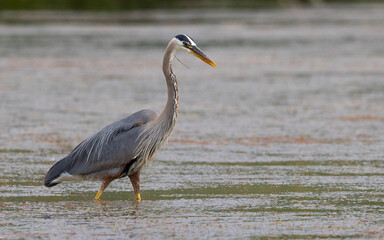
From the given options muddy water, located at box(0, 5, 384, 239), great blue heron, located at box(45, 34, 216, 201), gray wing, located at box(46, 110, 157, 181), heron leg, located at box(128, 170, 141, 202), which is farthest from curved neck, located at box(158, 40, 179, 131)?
muddy water, located at box(0, 5, 384, 239)

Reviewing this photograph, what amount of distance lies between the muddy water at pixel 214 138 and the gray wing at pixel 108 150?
30 centimetres

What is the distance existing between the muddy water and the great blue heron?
0.77 feet

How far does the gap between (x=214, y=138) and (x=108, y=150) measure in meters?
3.63

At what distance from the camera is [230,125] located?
12609 millimetres

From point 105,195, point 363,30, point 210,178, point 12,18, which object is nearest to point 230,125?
point 210,178

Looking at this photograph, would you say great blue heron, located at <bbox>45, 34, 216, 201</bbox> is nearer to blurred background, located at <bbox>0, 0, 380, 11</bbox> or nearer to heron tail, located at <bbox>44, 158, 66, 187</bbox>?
heron tail, located at <bbox>44, 158, 66, 187</bbox>

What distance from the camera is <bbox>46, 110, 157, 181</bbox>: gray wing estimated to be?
809 cm

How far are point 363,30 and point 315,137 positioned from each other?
20.1 m

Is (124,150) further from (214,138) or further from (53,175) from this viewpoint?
(214,138)

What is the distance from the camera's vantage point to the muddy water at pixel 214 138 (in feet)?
23.2

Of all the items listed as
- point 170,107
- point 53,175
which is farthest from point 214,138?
point 53,175

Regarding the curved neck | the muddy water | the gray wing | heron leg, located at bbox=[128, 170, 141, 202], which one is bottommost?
the muddy water

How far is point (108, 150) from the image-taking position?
A: 8.12 meters

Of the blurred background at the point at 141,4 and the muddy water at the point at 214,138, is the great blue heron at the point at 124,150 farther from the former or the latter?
the blurred background at the point at 141,4
